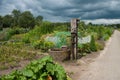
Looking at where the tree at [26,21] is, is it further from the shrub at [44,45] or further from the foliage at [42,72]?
the foliage at [42,72]

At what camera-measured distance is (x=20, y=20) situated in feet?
316

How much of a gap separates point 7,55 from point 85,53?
228 inches

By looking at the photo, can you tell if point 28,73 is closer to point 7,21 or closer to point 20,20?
point 20,20

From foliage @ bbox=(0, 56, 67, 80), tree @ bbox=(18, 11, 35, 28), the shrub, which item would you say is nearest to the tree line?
tree @ bbox=(18, 11, 35, 28)

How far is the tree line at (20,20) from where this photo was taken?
95.8m

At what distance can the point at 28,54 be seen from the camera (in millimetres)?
15766

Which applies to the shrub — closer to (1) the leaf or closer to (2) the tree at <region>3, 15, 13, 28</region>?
(1) the leaf

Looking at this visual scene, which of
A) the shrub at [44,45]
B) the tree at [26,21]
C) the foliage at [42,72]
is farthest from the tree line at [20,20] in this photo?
the foliage at [42,72]

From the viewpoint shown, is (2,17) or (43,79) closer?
(43,79)

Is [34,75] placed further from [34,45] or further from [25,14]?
[25,14]

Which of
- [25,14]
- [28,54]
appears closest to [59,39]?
[28,54]

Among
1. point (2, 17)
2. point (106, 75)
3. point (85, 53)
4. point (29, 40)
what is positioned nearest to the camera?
point (106, 75)

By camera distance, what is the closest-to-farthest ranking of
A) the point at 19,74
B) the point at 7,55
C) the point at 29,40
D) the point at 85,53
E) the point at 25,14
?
the point at 19,74 < the point at 7,55 < the point at 85,53 < the point at 29,40 < the point at 25,14

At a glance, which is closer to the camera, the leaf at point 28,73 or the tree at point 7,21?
the leaf at point 28,73
